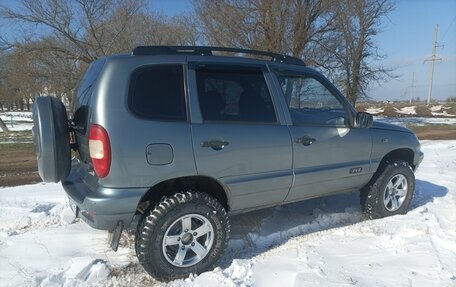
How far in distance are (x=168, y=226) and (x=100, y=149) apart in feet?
2.78

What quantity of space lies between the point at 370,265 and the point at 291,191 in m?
1.00

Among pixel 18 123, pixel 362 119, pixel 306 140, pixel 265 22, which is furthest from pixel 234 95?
pixel 18 123

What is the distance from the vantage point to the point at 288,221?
15.0 feet

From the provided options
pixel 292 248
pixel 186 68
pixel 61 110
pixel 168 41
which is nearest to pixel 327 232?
pixel 292 248

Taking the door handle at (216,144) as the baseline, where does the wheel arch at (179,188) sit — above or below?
below

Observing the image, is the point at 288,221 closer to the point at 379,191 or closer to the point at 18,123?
the point at 379,191

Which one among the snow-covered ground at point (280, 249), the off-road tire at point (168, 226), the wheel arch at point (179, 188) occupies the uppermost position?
the wheel arch at point (179, 188)

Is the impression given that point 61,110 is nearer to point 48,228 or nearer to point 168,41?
point 48,228

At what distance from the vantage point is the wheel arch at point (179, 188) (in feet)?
10.5

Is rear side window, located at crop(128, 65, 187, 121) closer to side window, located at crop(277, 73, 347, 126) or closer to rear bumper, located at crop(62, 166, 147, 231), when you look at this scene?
rear bumper, located at crop(62, 166, 147, 231)

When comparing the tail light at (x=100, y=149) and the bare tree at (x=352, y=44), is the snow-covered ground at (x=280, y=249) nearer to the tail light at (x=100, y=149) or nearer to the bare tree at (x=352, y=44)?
the tail light at (x=100, y=149)

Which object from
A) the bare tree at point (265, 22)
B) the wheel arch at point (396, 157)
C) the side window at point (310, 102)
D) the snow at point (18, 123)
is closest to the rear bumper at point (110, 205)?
the side window at point (310, 102)

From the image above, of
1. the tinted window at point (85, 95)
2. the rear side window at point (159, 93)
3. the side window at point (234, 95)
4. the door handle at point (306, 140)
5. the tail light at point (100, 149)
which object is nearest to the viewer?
the tail light at point (100, 149)

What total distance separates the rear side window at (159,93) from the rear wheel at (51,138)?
0.70 metres
